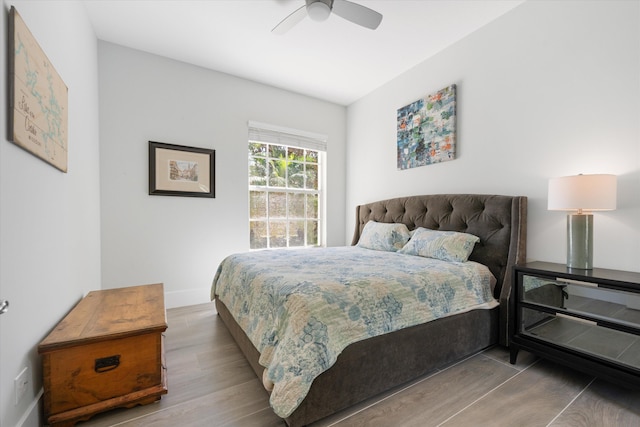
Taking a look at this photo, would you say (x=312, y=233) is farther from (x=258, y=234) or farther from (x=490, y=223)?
(x=490, y=223)

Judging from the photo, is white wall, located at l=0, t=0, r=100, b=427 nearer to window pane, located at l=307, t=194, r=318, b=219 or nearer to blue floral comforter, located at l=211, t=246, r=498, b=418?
blue floral comforter, located at l=211, t=246, r=498, b=418

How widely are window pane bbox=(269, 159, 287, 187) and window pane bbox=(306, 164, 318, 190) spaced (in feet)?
1.31

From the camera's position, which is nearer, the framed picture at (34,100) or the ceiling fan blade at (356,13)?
the framed picture at (34,100)

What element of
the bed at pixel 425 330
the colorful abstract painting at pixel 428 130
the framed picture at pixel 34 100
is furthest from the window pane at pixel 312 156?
the framed picture at pixel 34 100

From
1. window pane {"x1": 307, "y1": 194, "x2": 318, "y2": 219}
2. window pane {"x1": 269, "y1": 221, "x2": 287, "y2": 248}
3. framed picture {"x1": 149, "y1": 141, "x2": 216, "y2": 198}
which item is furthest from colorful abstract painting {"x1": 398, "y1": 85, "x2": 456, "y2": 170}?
framed picture {"x1": 149, "y1": 141, "x2": 216, "y2": 198}

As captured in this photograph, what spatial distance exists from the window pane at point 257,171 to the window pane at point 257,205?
0.49 feet

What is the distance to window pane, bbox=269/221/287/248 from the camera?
384cm

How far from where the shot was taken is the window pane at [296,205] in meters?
4.00

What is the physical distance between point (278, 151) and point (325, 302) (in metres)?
2.90

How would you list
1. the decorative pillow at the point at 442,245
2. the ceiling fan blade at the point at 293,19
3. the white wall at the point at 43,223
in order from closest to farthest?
the white wall at the point at 43,223, the ceiling fan blade at the point at 293,19, the decorative pillow at the point at 442,245

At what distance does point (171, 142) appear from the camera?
3.12 m

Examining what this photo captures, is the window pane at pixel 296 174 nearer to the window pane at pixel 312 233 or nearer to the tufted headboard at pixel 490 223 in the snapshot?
the window pane at pixel 312 233

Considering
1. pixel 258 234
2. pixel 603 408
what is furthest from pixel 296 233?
pixel 603 408

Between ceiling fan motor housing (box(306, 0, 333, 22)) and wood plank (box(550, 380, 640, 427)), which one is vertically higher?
ceiling fan motor housing (box(306, 0, 333, 22))
